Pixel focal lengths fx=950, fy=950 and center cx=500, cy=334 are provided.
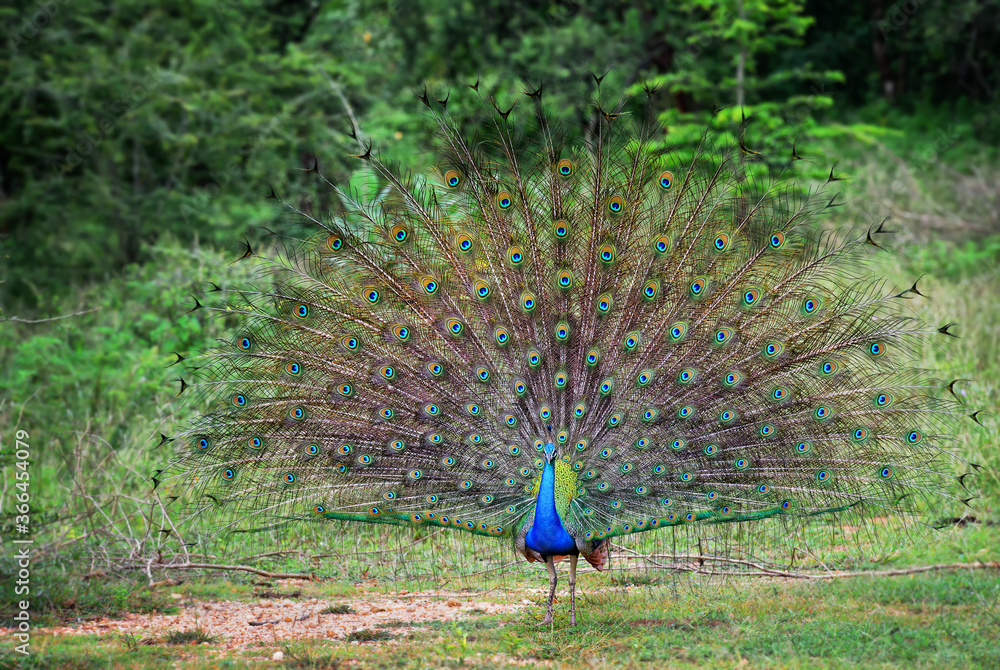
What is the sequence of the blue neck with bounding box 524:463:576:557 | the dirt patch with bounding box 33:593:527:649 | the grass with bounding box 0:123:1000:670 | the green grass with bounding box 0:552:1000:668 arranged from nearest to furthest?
the green grass with bounding box 0:552:1000:668, the grass with bounding box 0:123:1000:670, the blue neck with bounding box 524:463:576:557, the dirt patch with bounding box 33:593:527:649

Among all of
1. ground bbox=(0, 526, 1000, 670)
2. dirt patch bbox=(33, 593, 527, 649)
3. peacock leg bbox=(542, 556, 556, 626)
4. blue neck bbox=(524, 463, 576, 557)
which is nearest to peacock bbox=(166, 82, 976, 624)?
peacock leg bbox=(542, 556, 556, 626)

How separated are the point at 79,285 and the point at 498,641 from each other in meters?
12.3

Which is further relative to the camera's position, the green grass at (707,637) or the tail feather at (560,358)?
the tail feather at (560,358)

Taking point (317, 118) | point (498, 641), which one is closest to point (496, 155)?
point (498, 641)

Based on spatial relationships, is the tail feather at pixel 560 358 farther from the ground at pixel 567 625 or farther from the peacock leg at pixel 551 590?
the ground at pixel 567 625

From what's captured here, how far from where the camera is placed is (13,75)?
15367 millimetres

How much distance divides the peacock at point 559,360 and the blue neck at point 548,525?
0.40 ft

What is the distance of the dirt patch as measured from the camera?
635cm

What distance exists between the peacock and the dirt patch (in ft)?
2.65

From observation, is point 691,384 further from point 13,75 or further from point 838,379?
point 13,75

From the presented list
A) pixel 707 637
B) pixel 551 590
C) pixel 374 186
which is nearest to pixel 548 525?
pixel 551 590

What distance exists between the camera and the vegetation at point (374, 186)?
6199mm

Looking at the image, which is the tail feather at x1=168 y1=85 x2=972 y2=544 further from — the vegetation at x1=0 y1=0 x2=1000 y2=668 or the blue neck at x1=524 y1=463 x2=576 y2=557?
the vegetation at x1=0 y1=0 x2=1000 y2=668

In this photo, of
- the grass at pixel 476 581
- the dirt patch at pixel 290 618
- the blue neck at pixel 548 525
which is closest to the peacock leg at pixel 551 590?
the grass at pixel 476 581
